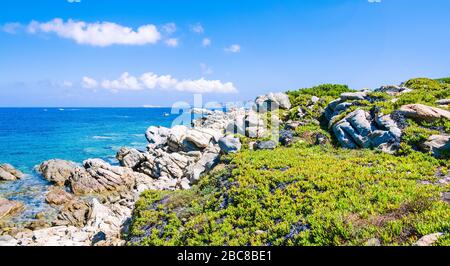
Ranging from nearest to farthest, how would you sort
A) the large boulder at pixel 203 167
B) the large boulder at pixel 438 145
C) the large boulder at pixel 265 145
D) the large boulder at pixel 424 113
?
the large boulder at pixel 438 145
the large boulder at pixel 424 113
the large boulder at pixel 265 145
the large boulder at pixel 203 167

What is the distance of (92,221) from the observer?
24.1 meters

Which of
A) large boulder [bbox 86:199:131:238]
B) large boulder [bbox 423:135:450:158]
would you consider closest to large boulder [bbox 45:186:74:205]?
large boulder [bbox 86:199:131:238]

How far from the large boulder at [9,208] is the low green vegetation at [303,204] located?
15.2 meters

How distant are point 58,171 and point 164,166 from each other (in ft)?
48.9

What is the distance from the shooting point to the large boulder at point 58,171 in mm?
38562

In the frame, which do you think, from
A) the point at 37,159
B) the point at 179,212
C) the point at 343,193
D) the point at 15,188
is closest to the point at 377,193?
the point at 343,193

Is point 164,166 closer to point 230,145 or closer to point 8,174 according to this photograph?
point 230,145

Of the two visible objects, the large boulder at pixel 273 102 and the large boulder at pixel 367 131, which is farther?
the large boulder at pixel 273 102

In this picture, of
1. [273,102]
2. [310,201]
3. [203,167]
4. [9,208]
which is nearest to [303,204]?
[310,201]

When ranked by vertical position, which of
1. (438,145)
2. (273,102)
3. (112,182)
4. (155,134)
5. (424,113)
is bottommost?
(112,182)

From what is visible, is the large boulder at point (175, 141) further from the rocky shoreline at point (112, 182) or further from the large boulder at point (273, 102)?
the large boulder at point (273, 102)

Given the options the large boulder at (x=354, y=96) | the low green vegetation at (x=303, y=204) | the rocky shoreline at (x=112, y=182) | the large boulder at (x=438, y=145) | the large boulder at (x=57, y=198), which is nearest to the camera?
the low green vegetation at (x=303, y=204)

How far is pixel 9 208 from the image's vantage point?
27.4 meters

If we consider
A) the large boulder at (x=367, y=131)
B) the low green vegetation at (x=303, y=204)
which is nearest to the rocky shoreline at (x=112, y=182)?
the low green vegetation at (x=303, y=204)
